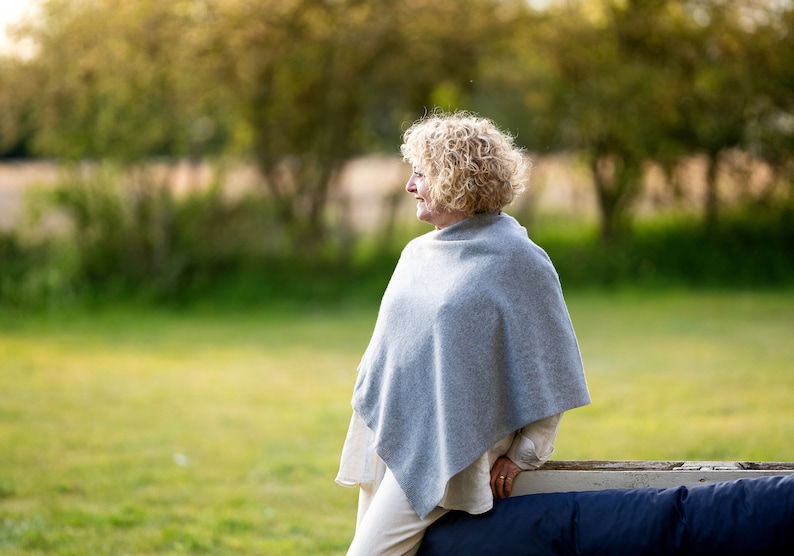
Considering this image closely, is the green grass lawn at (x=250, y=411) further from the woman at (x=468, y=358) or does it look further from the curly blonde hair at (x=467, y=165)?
the curly blonde hair at (x=467, y=165)

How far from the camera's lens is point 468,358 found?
3172 mm

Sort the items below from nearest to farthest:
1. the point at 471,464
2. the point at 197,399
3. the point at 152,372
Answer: the point at 471,464, the point at 197,399, the point at 152,372

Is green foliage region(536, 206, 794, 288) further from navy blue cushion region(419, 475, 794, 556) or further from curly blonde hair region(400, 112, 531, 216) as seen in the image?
navy blue cushion region(419, 475, 794, 556)

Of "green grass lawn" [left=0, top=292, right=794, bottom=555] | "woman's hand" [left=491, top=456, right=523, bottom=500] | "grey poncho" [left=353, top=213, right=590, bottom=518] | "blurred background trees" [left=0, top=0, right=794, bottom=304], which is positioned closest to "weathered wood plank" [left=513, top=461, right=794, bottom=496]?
"woman's hand" [left=491, top=456, right=523, bottom=500]

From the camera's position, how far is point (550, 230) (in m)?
13.6

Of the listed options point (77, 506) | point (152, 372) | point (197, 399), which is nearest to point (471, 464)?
point (77, 506)

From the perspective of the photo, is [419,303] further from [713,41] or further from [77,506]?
[713,41]

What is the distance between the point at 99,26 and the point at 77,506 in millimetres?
7818

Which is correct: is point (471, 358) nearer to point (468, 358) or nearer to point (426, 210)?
point (468, 358)

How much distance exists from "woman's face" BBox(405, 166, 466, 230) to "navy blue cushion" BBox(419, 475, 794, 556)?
0.93 m

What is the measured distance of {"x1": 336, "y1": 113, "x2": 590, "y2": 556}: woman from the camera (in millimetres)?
3164

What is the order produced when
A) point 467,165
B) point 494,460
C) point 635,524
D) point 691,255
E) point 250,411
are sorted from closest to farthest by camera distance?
point 635,524 < point 467,165 < point 494,460 < point 250,411 < point 691,255

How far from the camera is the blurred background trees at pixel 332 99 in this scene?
39.7 feet

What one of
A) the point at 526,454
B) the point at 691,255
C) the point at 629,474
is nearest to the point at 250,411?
the point at 526,454
